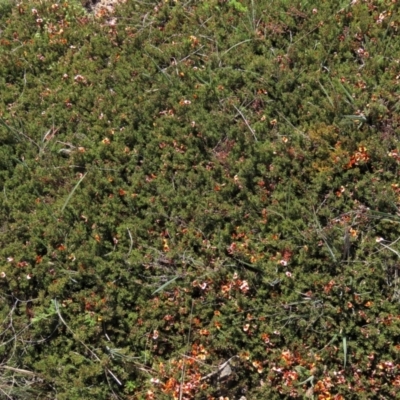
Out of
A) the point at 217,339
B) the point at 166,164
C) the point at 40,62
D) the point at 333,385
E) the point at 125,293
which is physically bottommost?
the point at 333,385

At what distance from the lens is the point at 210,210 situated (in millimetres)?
5281

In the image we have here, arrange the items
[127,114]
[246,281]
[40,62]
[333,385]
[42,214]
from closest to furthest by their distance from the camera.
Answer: [333,385] < [246,281] < [42,214] < [127,114] < [40,62]

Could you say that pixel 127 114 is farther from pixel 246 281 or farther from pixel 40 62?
pixel 246 281

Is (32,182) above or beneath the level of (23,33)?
beneath

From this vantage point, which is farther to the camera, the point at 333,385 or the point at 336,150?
the point at 336,150

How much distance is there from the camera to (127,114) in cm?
601

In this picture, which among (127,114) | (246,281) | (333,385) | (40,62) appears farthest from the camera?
(40,62)

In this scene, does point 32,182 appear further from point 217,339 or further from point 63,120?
point 217,339

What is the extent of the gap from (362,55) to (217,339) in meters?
3.04

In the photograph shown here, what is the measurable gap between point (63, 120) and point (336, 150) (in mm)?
2791

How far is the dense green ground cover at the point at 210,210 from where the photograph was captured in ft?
15.7

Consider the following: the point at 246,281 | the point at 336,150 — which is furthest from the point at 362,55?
the point at 246,281

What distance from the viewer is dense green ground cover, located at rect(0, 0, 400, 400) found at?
15.7 ft

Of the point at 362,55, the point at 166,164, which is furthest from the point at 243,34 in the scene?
the point at 166,164
